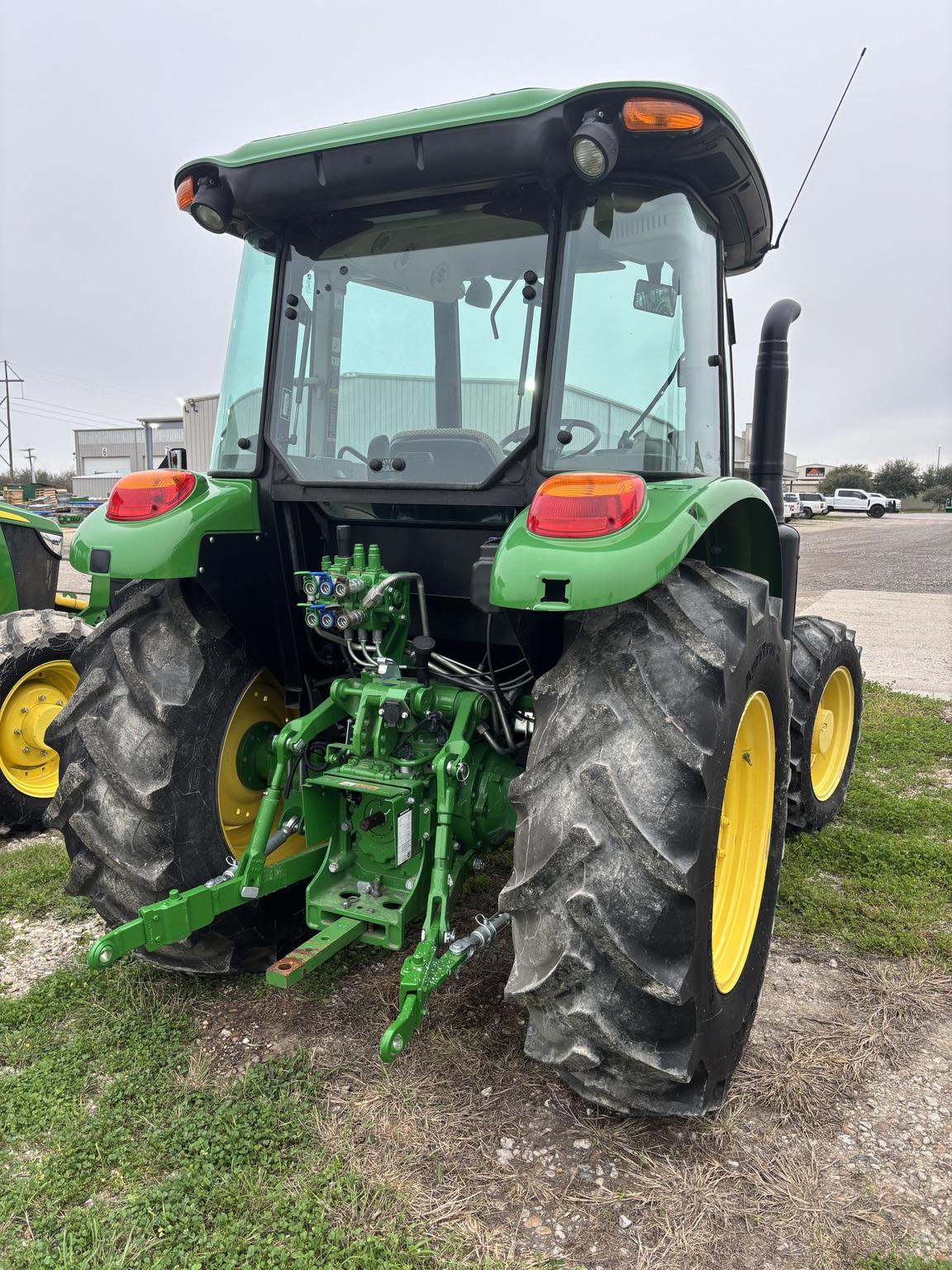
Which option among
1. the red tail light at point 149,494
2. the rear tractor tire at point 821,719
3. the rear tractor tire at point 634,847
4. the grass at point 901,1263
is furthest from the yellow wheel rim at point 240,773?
the rear tractor tire at point 821,719

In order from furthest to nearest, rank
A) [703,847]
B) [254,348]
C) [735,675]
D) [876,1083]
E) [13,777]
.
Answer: [13,777] → [254,348] → [876,1083] → [735,675] → [703,847]

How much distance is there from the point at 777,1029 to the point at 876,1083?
32 centimetres

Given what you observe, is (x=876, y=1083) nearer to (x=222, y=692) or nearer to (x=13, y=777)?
(x=222, y=692)

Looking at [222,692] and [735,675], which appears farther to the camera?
[222,692]

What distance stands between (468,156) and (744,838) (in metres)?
2.10

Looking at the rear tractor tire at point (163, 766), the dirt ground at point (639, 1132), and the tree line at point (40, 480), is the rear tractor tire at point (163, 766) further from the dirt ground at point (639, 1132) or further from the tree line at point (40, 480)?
the tree line at point (40, 480)

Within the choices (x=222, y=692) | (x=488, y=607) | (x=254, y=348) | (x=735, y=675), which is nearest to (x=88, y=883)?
(x=222, y=692)

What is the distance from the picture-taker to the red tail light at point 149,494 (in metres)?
2.63

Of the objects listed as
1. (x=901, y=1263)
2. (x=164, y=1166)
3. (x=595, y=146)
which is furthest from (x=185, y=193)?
(x=901, y=1263)

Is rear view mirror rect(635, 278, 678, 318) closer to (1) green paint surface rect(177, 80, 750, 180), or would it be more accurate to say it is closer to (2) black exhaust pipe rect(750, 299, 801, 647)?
(1) green paint surface rect(177, 80, 750, 180)

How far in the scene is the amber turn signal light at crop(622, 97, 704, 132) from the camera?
2.14m

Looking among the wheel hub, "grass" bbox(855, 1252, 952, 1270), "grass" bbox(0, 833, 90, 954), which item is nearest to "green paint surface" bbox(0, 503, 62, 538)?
"grass" bbox(0, 833, 90, 954)

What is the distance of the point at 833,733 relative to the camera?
15.4ft

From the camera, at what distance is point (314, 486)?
2.76 m
